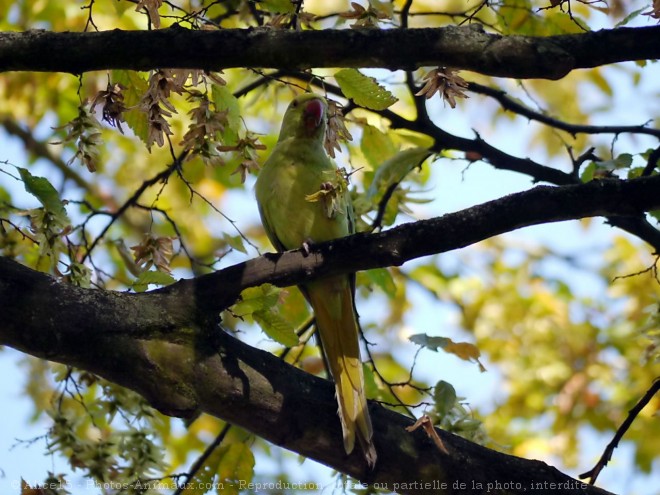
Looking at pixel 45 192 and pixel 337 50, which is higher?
pixel 337 50

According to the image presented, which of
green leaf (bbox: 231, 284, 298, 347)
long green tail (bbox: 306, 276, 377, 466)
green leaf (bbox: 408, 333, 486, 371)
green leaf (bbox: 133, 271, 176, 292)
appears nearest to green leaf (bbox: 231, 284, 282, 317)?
green leaf (bbox: 231, 284, 298, 347)

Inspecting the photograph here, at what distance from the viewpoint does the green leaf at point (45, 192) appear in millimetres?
2725

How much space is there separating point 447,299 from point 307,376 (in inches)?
179

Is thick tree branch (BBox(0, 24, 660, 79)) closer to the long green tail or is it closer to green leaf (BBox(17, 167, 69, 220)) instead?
green leaf (BBox(17, 167, 69, 220))

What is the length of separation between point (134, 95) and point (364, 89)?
0.91 m

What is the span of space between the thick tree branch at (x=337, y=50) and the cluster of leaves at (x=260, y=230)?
128 millimetres

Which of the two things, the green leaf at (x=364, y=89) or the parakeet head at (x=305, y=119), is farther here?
the parakeet head at (x=305, y=119)

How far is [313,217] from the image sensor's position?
3961mm

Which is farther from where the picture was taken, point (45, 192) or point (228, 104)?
point (228, 104)

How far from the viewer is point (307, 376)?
119 inches

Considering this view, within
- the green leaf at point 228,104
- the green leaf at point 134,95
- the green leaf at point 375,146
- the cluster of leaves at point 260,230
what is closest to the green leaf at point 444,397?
the cluster of leaves at point 260,230

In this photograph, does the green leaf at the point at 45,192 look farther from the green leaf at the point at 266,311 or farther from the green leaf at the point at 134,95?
the green leaf at the point at 266,311

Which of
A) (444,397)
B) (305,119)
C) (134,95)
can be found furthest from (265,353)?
(305,119)

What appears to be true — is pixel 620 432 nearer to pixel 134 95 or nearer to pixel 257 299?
pixel 257 299
